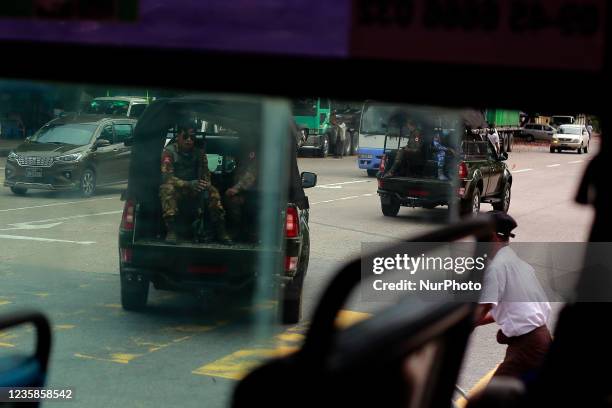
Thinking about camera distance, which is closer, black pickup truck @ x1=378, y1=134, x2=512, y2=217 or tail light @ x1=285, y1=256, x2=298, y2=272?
tail light @ x1=285, y1=256, x2=298, y2=272

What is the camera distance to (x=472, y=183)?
1694 centimetres

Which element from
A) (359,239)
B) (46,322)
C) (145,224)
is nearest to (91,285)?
(145,224)

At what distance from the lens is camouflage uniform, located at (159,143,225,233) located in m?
8.09

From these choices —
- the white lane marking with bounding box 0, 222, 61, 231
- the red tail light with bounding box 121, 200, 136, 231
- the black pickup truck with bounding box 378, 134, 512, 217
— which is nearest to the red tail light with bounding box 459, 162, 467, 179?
the black pickup truck with bounding box 378, 134, 512, 217

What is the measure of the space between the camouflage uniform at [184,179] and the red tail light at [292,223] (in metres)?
0.61

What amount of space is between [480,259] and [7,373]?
2.96m

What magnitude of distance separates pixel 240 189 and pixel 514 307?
134 inches

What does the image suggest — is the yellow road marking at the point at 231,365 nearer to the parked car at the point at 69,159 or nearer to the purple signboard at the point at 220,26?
the purple signboard at the point at 220,26

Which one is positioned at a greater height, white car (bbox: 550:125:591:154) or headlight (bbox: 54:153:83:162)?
white car (bbox: 550:125:591:154)

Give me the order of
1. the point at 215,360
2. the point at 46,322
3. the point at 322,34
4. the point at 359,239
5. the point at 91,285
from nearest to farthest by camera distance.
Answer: the point at 322,34 → the point at 46,322 → the point at 215,360 → the point at 91,285 → the point at 359,239

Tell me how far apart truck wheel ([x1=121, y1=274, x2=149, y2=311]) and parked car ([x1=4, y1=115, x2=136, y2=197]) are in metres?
4.79

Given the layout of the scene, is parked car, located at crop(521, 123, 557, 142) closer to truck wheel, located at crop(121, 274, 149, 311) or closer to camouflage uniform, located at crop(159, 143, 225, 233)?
camouflage uniform, located at crop(159, 143, 225, 233)

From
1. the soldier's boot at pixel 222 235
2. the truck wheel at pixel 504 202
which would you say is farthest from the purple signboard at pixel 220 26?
the truck wheel at pixel 504 202

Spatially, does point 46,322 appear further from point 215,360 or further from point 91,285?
point 91,285
